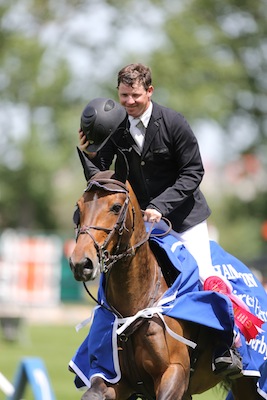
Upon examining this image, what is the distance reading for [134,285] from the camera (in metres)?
7.04

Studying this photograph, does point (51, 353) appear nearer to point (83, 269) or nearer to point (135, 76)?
point (135, 76)

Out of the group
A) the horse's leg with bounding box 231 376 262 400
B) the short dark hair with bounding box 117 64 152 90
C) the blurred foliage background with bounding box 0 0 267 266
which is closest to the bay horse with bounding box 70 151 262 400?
the short dark hair with bounding box 117 64 152 90

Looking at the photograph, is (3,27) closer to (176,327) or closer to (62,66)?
(62,66)

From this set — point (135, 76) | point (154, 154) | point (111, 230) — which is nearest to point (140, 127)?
point (154, 154)

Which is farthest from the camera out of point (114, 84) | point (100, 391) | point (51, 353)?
point (114, 84)

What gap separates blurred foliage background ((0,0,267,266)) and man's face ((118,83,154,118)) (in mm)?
30252

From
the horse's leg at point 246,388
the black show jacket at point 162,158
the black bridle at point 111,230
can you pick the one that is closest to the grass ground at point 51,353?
the horse's leg at point 246,388

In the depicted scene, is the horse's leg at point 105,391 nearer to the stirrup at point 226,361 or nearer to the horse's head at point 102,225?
the stirrup at point 226,361

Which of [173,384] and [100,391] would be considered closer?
[173,384]

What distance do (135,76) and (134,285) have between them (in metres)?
1.57

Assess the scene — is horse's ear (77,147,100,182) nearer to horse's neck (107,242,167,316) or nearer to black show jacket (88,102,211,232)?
black show jacket (88,102,211,232)

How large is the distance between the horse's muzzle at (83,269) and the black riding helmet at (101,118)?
1181mm

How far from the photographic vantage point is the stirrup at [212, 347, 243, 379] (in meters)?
7.34

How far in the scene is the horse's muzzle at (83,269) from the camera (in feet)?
20.2
